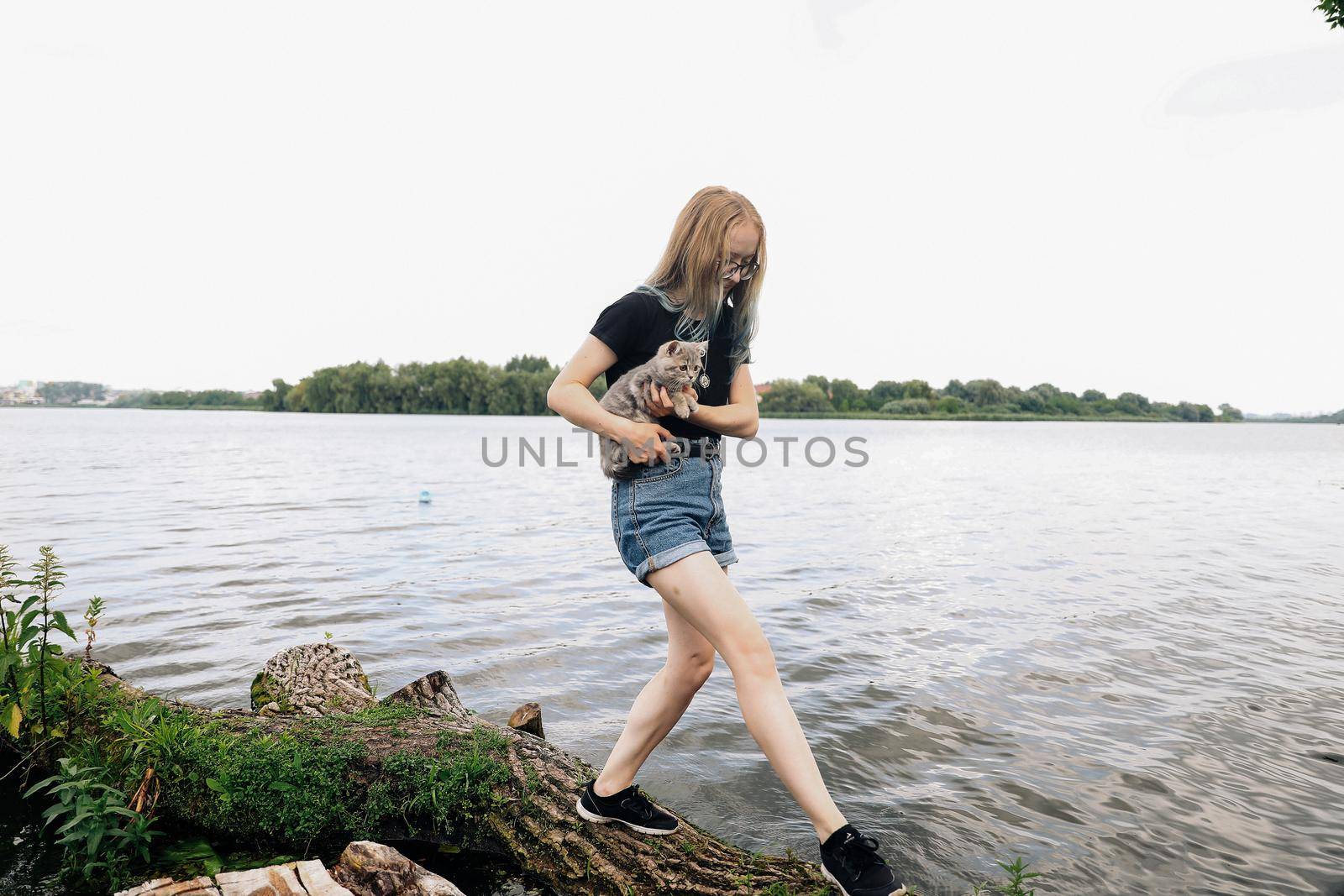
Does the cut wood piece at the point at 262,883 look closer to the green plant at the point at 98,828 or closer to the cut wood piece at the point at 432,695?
the green plant at the point at 98,828

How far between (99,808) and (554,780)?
2.22 meters

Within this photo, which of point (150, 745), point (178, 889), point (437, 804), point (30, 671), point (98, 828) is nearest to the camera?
point (178, 889)

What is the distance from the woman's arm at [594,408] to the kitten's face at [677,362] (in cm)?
21

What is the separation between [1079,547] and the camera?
1617 centimetres

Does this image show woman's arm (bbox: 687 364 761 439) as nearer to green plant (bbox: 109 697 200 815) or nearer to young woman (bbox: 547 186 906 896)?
young woman (bbox: 547 186 906 896)

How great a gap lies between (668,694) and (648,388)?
1.45 meters

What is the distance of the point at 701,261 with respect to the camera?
3.32 m

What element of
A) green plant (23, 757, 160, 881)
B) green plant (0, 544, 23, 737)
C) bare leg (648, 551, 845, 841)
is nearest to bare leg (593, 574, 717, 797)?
bare leg (648, 551, 845, 841)

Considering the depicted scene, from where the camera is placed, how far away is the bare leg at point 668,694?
3561 mm

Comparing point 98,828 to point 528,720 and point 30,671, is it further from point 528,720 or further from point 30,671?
point 528,720

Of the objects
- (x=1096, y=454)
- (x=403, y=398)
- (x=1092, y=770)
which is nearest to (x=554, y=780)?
(x=1092, y=770)

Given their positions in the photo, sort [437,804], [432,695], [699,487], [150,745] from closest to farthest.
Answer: [699,487]
[437,804]
[150,745]
[432,695]

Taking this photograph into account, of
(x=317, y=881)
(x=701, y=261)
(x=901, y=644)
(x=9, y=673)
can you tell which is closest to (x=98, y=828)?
(x=317, y=881)

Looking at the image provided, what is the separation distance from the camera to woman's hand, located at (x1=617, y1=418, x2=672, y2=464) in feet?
10.6
